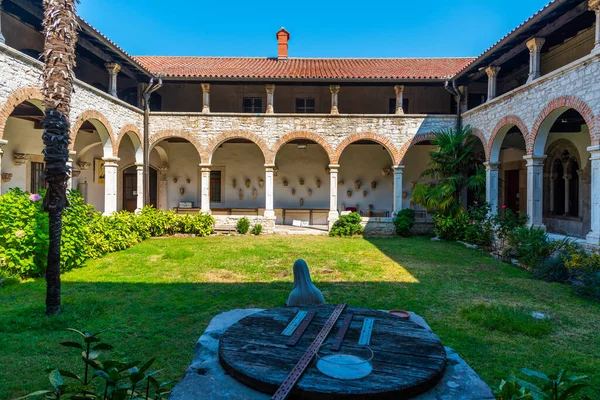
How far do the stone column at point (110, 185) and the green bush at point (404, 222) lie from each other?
1019 cm

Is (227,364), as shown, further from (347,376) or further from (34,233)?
(34,233)

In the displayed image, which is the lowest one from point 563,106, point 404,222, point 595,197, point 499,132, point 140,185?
point 404,222

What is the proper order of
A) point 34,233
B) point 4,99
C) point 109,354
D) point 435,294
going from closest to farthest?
point 109,354
point 435,294
point 34,233
point 4,99

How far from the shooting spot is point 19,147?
1298 centimetres

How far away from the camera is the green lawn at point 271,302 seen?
171 inches

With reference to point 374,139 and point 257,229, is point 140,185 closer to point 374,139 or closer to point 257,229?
point 257,229

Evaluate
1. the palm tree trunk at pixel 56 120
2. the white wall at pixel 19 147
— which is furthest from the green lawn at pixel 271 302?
the white wall at pixel 19 147

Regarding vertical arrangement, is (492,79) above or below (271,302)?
above

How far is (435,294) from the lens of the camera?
6957 mm

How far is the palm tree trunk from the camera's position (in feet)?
18.0

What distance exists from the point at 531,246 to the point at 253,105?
1259 centimetres

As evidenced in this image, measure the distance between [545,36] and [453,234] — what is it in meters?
6.59

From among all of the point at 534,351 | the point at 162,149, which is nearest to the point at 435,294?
the point at 534,351

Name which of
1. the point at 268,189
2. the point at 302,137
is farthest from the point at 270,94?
the point at 268,189
